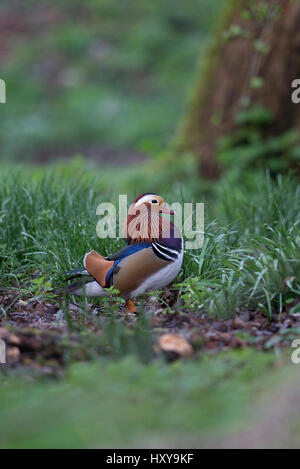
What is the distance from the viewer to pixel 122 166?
12.6 meters

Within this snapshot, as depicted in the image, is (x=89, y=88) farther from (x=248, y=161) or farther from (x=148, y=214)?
(x=148, y=214)

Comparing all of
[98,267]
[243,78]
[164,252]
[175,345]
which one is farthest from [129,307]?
[243,78]

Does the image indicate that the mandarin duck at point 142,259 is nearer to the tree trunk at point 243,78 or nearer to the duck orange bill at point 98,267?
the duck orange bill at point 98,267

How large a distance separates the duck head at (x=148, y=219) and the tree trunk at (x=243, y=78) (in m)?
3.49

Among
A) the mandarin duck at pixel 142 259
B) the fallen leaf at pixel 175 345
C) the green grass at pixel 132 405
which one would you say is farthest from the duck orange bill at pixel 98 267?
the green grass at pixel 132 405

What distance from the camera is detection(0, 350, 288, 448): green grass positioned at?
2.42 metres

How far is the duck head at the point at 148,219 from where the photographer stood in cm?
382

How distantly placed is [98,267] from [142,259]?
0.28 meters

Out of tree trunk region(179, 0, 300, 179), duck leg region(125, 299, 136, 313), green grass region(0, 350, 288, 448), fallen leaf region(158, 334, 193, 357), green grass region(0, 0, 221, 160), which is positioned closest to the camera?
green grass region(0, 350, 288, 448)

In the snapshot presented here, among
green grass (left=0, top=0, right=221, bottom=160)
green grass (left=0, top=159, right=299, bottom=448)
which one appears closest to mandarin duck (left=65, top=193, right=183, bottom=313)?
green grass (left=0, top=159, right=299, bottom=448)

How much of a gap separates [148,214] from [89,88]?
12.3 meters

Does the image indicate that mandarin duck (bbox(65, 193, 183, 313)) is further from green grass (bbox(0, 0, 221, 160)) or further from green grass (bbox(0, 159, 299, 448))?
green grass (bbox(0, 0, 221, 160))

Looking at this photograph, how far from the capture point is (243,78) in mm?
7891

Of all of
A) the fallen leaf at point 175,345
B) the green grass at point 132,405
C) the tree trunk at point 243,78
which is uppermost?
the tree trunk at point 243,78
